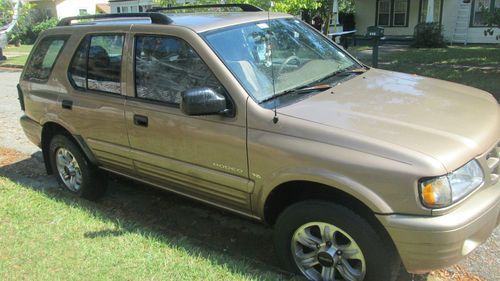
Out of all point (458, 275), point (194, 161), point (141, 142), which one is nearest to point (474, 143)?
Answer: point (458, 275)

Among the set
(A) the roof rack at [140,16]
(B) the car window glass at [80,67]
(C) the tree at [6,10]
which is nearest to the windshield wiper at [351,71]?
(A) the roof rack at [140,16]

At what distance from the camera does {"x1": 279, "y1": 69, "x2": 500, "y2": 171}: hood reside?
2754 mm

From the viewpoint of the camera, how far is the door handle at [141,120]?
3924 mm

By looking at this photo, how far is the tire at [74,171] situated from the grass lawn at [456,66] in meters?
7.07

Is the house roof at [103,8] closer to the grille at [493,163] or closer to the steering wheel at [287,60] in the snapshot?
the steering wheel at [287,60]

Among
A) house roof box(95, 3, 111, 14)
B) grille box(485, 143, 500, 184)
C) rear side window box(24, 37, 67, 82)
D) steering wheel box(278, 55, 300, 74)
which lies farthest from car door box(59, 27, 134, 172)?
house roof box(95, 3, 111, 14)

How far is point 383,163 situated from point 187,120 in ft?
5.06

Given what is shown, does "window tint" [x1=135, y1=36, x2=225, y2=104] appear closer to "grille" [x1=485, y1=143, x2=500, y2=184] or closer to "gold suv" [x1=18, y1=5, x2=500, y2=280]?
"gold suv" [x1=18, y1=5, x2=500, y2=280]

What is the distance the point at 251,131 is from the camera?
325cm

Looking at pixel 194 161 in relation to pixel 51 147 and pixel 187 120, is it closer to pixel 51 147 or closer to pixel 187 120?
pixel 187 120

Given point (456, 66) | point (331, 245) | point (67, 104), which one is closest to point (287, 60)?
point (331, 245)

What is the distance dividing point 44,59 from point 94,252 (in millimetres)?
2388

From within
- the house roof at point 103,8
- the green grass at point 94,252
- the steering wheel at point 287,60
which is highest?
the house roof at point 103,8

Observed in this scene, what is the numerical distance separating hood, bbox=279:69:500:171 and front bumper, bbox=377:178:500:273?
0.93 ft
